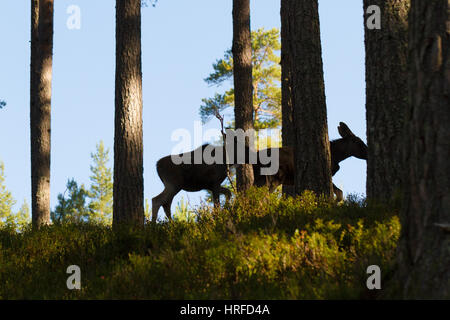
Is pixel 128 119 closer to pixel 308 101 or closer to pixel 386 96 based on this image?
pixel 308 101

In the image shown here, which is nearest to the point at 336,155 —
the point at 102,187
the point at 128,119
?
the point at 128,119

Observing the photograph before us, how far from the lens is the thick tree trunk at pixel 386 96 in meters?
8.48

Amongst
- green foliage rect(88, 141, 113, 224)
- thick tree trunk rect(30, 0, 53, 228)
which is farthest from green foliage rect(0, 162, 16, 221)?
thick tree trunk rect(30, 0, 53, 228)

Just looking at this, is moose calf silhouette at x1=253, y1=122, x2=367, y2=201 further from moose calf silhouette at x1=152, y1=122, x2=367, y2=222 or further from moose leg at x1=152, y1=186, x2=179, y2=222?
moose leg at x1=152, y1=186, x2=179, y2=222

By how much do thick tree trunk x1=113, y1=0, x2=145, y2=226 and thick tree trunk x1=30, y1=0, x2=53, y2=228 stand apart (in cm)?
510

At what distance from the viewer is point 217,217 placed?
27.4ft

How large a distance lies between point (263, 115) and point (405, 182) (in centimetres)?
2956

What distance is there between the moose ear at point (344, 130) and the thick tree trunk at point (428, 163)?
9408mm

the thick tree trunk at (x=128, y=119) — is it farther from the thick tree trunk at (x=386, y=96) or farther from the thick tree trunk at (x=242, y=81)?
the thick tree trunk at (x=386, y=96)

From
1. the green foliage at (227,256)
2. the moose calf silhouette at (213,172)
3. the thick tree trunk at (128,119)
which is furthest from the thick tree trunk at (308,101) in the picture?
the moose calf silhouette at (213,172)

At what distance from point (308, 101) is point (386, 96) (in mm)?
2570

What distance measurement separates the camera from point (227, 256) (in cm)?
630

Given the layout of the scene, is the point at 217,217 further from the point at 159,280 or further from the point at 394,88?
the point at 394,88
